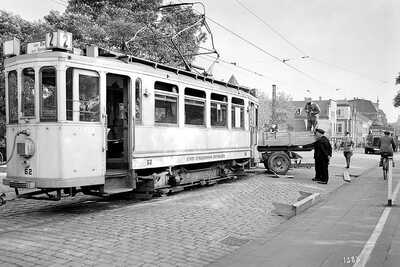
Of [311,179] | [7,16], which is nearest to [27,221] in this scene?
[311,179]

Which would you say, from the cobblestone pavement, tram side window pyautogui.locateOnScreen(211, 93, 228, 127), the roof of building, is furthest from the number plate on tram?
the roof of building

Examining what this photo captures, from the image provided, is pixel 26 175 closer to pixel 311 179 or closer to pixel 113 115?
pixel 113 115

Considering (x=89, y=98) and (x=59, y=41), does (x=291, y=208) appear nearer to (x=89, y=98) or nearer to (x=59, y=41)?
(x=89, y=98)

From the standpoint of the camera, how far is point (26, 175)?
330 inches

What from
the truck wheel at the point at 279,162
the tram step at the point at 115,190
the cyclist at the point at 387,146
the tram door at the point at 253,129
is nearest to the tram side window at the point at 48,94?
the tram step at the point at 115,190

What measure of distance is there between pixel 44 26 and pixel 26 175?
14.9 m

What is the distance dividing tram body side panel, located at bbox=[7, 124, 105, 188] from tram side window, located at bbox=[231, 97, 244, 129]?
6.93 meters

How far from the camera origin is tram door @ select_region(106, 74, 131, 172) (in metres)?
9.88

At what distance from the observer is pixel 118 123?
10195mm

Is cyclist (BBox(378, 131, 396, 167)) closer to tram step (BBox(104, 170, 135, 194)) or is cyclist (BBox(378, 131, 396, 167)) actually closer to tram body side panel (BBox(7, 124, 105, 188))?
tram step (BBox(104, 170, 135, 194))

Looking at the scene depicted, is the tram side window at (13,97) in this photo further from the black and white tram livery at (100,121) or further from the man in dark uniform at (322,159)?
the man in dark uniform at (322,159)

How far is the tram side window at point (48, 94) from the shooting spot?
8.30 m

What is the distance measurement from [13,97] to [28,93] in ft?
1.79

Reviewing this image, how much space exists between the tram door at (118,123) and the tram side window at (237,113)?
5.53m
